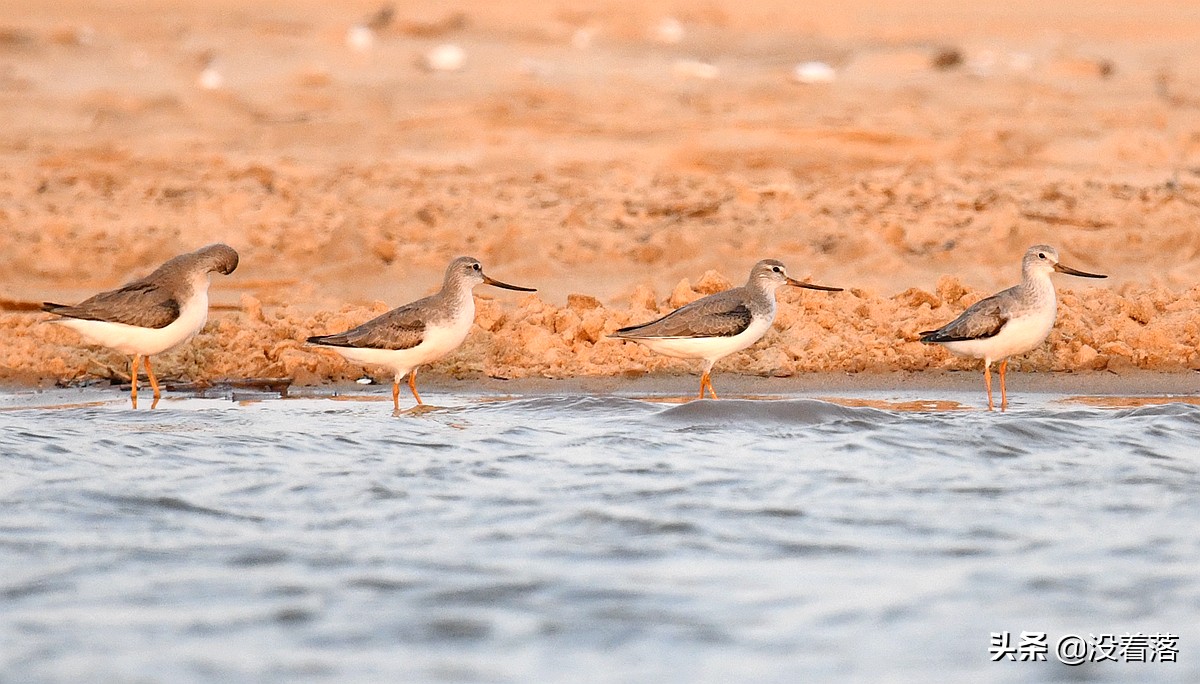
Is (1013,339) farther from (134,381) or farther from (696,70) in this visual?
(696,70)

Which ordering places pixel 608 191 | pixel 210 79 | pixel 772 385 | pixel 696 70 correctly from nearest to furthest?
pixel 772 385
pixel 608 191
pixel 696 70
pixel 210 79

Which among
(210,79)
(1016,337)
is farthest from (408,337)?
(210,79)

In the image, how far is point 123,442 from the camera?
27.8 ft

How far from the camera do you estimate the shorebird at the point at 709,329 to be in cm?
998

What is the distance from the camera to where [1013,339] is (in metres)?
9.91

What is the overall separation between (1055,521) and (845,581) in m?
1.35

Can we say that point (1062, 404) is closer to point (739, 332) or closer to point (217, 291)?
point (739, 332)

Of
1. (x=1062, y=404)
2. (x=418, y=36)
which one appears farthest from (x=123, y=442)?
(x=418, y=36)

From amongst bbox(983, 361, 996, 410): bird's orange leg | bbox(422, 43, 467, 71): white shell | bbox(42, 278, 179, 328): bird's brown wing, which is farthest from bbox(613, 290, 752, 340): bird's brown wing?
bbox(422, 43, 467, 71): white shell

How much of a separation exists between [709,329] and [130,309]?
3742 mm

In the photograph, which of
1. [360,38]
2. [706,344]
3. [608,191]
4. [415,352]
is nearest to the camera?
[706,344]

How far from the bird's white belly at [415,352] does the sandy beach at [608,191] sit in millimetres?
600

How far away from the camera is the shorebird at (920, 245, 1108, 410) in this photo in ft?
32.4

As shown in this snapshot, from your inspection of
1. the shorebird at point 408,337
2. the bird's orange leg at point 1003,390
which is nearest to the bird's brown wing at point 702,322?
the shorebird at point 408,337
